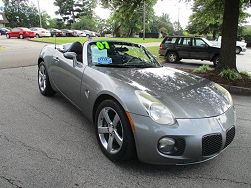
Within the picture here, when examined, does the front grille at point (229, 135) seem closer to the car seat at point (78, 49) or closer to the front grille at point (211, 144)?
the front grille at point (211, 144)

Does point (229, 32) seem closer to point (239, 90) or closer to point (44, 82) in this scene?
point (239, 90)

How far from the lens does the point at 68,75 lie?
4801mm

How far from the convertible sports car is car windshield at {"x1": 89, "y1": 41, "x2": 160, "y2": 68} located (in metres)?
0.02

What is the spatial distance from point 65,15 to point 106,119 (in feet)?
324

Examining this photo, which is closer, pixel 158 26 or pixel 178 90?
pixel 178 90

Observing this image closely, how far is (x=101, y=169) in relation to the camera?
3.33m

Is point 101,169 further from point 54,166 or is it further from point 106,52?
point 106,52

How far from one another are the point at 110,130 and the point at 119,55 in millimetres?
1599

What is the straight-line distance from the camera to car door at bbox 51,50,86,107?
445 centimetres

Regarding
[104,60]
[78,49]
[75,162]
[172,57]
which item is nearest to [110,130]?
[75,162]

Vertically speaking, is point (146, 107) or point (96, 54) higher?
point (96, 54)

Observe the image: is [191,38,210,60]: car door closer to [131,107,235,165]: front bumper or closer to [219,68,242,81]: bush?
[219,68,242,81]: bush

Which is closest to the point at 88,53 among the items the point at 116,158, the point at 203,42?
the point at 116,158

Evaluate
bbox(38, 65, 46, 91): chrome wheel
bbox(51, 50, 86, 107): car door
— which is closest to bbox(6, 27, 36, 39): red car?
bbox(38, 65, 46, 91): chrome wheel
